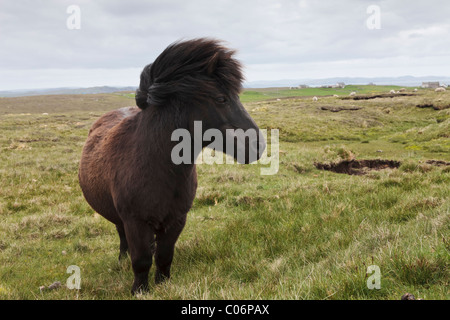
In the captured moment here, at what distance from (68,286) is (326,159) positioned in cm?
1070

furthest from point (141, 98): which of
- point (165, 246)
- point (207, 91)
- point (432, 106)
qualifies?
point (432, 106)

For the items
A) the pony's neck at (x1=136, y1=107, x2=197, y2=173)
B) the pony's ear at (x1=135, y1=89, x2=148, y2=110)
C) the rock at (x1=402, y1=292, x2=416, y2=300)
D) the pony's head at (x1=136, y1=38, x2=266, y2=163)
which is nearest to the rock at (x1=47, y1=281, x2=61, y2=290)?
the pony's neck at (x1=136, y1=107, x2=197, y2=173)

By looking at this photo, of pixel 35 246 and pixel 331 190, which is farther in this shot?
pixel 331 190

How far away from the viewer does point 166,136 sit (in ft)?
11.4

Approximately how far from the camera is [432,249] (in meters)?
3.21

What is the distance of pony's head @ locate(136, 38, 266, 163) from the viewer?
10.5ft

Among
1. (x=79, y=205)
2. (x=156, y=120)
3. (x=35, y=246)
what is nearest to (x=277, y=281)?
(x=156, y=120)

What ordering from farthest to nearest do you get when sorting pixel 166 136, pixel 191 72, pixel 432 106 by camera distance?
pixel 432 106 → pixel 166 136 → pixel 191 72

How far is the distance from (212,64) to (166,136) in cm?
89

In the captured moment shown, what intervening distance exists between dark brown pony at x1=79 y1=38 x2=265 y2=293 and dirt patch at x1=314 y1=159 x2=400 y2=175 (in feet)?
29.9

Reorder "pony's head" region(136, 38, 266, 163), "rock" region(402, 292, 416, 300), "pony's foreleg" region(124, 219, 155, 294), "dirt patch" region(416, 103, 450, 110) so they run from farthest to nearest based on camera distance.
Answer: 1. "dirt patch" region(416, 103, 450, 110)
2. "pony's foreleg" region(124, 219, 155, 294)
3. "pony's head" region(136, 38, 266, 163)
4. "rock" region(402, 292, 416, 300)

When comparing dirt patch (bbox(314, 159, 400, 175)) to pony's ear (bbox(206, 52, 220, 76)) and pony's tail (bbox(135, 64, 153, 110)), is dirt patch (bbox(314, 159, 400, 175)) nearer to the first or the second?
pony's ear (bbox(206, 52, 220, 76))

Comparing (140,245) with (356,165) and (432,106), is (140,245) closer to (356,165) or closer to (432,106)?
(356,165)
